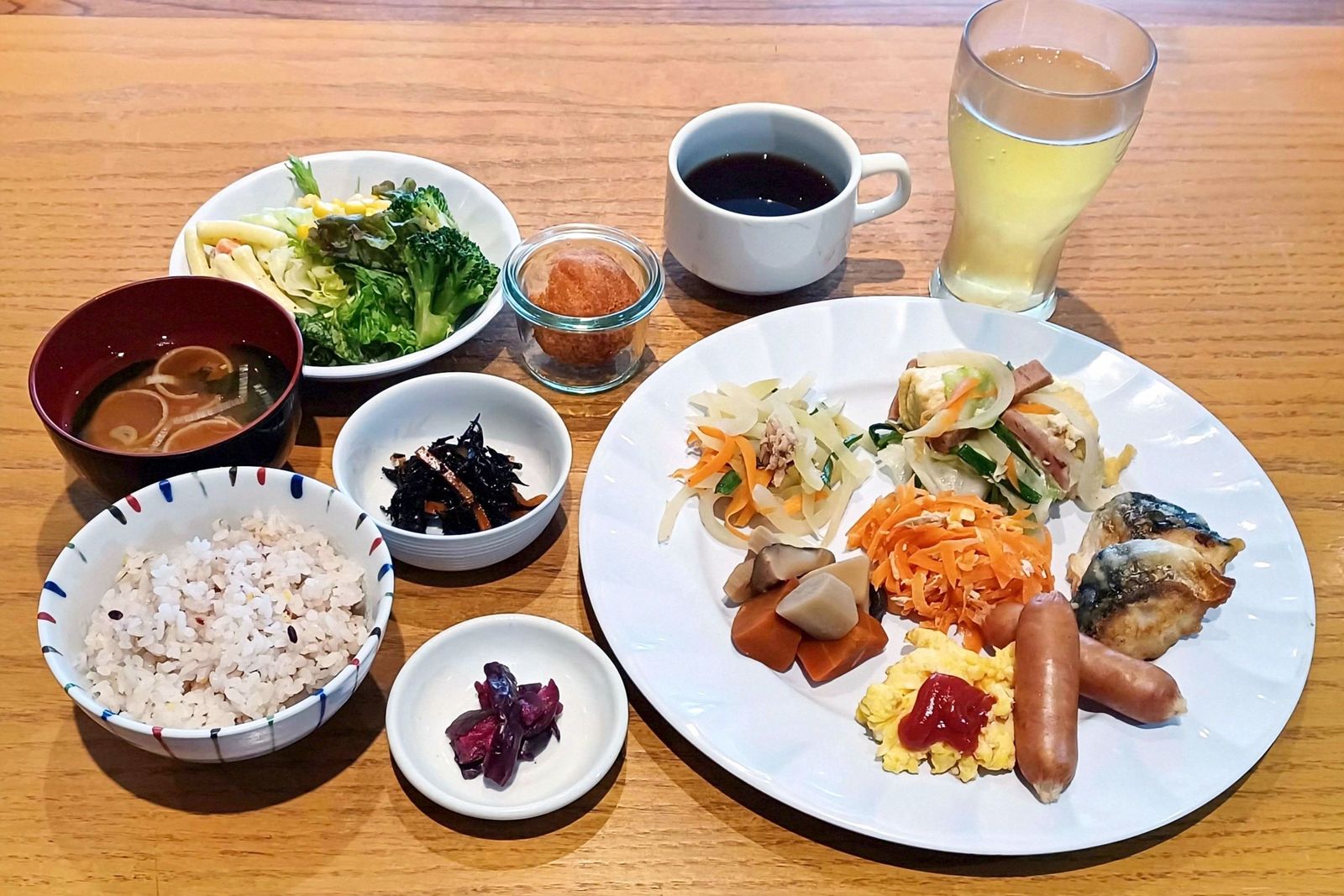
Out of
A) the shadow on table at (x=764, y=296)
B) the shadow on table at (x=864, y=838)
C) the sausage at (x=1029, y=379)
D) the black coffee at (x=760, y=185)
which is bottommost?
the shadow on table at (x=864, y=838)

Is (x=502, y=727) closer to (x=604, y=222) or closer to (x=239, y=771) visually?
(x=239, y=771)

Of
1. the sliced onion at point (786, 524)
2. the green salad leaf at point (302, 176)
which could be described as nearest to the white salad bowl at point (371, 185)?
the green salad leaf at point (302, 176)

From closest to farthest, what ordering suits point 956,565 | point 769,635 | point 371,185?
point 769,635
point 956,565
point 371,185

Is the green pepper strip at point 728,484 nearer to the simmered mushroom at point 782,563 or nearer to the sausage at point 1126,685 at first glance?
the simmered mushroom at point 782,563

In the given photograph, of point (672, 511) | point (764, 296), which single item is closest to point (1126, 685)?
point (672, 511)

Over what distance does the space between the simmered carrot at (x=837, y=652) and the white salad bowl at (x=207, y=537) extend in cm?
64

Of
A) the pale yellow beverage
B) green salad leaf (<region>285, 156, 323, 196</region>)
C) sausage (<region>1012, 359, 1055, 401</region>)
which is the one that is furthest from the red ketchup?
green salad leaf (<region>285, 156, 323, 196</region>)

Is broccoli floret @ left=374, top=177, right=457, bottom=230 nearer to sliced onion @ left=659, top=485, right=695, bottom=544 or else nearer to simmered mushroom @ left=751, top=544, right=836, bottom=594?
sliced onion @ left=659, top=485, right=695, bottom=544

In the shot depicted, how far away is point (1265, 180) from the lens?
263 cm

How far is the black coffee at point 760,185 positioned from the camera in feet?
7.34

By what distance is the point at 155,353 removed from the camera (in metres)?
1.89

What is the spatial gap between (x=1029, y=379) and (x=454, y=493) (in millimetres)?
1054

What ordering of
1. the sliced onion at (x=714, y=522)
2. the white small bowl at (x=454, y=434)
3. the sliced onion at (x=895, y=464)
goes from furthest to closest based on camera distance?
1. the sliced onion at (x=895, y=464)
2. the sliced onion at (x=714, y=522)
3. the white small bowl at (x=454, y=434)

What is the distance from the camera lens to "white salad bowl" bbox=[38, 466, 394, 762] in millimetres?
1368
